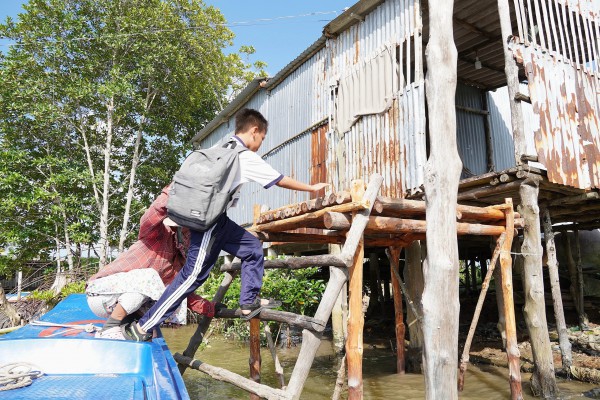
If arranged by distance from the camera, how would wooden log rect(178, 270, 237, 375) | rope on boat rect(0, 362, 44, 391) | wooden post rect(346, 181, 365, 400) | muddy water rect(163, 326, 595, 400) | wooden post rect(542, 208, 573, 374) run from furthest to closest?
wooden post rect(542, 208, 573, 374) < muddy water rect(163, 326, 595, 400) < wooden log rect(178, 270, 237, 375) < wooden post rect(346, 181, 365, 400) < rope on boat rect(0, 362, 44, 391)

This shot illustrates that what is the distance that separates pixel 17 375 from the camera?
266 centimetres

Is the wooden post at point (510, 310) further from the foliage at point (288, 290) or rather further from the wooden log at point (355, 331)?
the foliage at point (288, 290)

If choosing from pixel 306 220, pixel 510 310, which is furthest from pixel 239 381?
pixel 510 310

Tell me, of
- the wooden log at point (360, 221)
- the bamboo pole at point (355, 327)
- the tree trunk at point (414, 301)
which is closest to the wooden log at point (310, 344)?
the wooden log at point (360, 221)

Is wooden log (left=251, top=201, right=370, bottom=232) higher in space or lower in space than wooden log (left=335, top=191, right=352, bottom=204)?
lower

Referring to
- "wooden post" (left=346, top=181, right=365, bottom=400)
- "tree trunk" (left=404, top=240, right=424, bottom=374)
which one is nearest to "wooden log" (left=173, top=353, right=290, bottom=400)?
"wooden post" (left=346, top=181, right=365, bottom=400)

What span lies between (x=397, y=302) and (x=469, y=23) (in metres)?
5.60

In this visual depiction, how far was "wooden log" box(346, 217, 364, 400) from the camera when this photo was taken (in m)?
3.65

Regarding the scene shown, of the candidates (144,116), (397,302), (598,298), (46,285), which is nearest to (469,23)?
(397,302)

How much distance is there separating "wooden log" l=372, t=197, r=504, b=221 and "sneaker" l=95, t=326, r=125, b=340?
2.43m

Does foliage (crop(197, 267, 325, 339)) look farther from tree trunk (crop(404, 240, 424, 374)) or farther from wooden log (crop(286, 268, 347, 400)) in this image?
wooden log (crop(286, 268, 347, 400))

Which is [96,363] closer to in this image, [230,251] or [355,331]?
[230,251]

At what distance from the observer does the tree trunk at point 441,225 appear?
3691mm

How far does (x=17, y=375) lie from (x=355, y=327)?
252 cm
